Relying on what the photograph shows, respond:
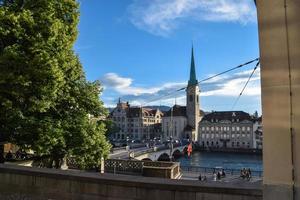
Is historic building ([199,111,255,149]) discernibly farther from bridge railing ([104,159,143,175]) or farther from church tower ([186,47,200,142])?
bridge railing ([104,159,143,175])

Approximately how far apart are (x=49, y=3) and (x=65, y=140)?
561cm

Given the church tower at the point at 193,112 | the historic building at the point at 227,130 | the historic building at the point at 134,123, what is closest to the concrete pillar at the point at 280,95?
the historic building at the point at 227,130

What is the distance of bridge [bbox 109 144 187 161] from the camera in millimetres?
80088

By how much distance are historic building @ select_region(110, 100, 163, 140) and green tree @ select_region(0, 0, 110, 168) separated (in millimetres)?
168446

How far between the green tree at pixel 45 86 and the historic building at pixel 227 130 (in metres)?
146

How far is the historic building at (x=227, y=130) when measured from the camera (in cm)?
16288

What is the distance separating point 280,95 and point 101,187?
4307mm

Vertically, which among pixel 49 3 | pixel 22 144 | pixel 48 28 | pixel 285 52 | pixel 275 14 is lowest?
pixel 22 144

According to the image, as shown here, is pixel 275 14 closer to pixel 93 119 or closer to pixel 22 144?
pixel 22 144

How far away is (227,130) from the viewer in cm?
16788

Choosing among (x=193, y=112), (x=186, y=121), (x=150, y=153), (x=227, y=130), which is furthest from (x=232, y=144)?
(x=150, y=153)

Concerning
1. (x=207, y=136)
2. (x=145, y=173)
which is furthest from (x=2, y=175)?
(x=207, y=136)

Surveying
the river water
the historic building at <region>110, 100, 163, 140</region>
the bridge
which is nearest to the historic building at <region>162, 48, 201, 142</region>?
the historic building at <region>110, 100, 163, 140</region>

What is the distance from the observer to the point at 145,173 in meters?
27.2
